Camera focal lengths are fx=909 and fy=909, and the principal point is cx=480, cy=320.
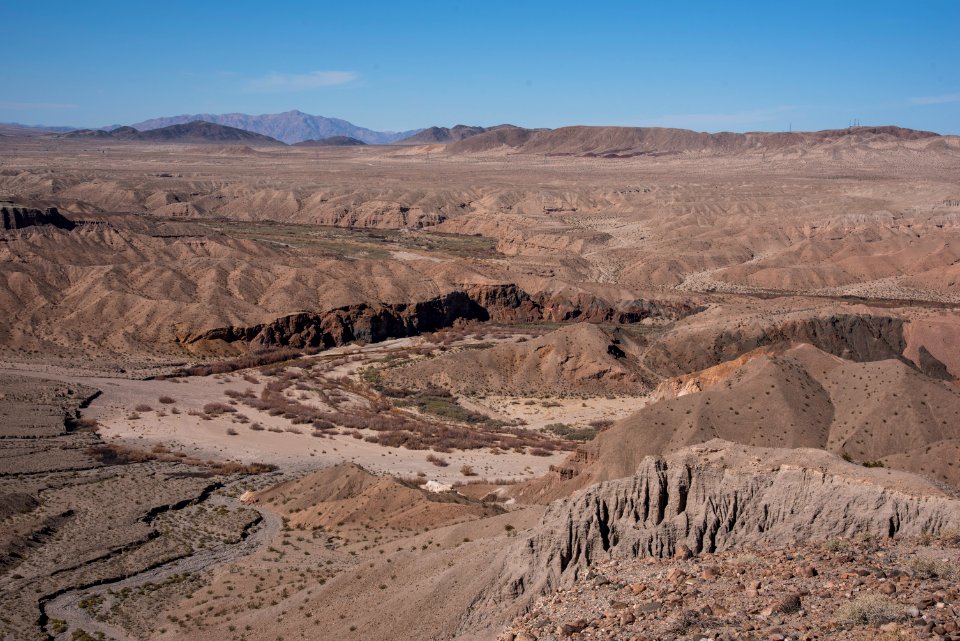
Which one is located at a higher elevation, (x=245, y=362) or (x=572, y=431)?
(x=245, y=362)

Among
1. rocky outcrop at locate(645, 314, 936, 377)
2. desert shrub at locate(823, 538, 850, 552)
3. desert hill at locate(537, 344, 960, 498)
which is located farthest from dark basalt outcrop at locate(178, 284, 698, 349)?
desert shrub at locate(823, 538, 850, 552)

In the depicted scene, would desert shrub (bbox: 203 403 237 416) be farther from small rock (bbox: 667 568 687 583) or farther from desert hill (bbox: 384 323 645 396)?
small rock (bbox: 667 568 687 583)

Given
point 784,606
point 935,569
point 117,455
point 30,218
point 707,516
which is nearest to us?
point 784,606

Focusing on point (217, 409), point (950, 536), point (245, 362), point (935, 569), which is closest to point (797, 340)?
point (217, 409)

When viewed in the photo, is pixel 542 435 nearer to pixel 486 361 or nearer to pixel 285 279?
pixel 486 361

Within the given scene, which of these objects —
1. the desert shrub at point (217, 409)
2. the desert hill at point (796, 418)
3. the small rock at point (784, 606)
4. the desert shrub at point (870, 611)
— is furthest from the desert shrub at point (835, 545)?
the desert shrub at point (217, 409)

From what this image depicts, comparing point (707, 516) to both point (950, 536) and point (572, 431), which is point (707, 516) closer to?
point (950, 536)
